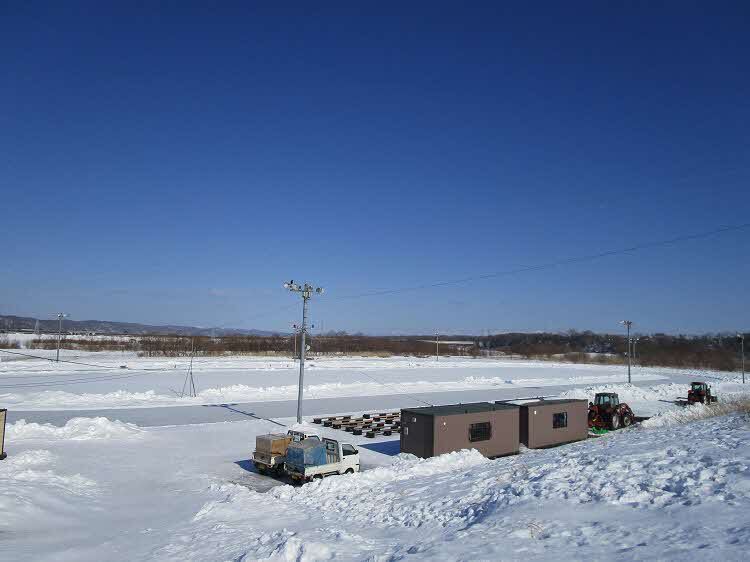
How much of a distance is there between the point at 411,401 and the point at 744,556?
3611cm

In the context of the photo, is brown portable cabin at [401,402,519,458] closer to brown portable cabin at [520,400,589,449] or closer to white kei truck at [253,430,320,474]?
brown portable cabin at [520,400,589,449]

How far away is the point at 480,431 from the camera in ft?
74.8

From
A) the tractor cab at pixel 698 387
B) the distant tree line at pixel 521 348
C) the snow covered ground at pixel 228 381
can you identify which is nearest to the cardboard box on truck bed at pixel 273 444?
the snow covered ground at pixel 228 381

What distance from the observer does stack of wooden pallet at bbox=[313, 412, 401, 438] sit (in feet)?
95.7

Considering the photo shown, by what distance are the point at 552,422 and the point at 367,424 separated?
34.3ft

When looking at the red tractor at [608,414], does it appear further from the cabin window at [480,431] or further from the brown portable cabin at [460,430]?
the cabin window at [480,431]

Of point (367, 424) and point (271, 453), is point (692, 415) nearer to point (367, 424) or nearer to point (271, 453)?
point (367, 424)

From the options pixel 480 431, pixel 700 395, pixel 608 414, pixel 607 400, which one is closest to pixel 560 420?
pixel 480 431

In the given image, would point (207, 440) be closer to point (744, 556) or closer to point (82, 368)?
point (744, 556)

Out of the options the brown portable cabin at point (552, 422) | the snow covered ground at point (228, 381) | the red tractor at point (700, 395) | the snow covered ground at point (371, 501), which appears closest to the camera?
the snow covered ground at point (371, 501)

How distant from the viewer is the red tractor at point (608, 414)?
31.0 metres

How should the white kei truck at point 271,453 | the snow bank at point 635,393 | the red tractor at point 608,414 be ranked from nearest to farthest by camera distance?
the white kei truck at point 271,453 → the red tractor at point 608,414 → the snow bank at point 635,393

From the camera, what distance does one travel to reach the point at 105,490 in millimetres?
17391

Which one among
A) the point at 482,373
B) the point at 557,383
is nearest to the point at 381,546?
the point at 557,383
